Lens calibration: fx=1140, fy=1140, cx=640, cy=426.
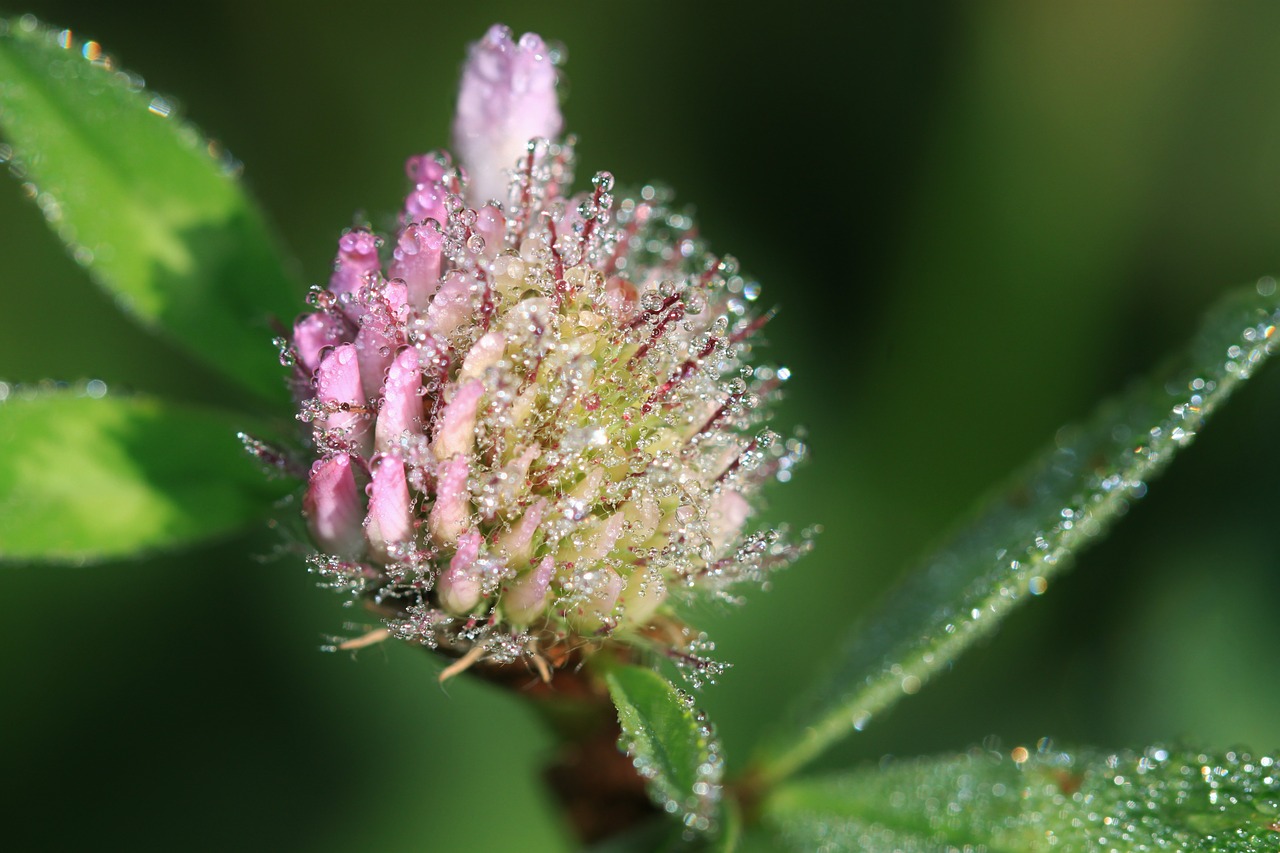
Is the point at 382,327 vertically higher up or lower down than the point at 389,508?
higher up

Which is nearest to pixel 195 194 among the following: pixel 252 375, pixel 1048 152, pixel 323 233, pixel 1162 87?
pixel 252 375

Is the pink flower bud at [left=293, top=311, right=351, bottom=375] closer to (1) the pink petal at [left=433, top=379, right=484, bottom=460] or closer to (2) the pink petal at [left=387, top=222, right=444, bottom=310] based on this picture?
(2) the pink petal at [left=387, top=222, right=444, bottom=310]

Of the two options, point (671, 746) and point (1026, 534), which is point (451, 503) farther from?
point (1026, 534)

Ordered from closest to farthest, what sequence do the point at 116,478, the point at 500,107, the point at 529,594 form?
the point at 529,594 < the point at 500,107 < the point at 116,478

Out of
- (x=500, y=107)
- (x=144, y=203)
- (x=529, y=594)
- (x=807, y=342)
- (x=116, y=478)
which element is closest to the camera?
(x=529, y=594)

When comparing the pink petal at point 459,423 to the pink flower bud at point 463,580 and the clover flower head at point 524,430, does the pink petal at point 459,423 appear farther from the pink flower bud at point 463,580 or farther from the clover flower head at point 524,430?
the pink flower bud at point 463,580

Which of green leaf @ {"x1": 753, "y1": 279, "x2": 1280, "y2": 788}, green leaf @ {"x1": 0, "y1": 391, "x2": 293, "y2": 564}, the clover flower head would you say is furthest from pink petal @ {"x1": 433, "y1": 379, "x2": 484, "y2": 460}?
green leaf @ {"x1": 753, "y1": 279, "x2": 1280, "y2": 788}

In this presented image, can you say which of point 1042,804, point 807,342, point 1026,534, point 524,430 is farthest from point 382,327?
point 807,342

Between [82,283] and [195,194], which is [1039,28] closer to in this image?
[195,194]
